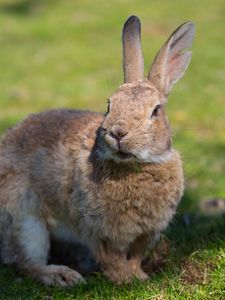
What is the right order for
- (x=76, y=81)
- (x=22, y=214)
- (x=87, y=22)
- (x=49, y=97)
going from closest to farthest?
(x=22, y=214) → (x=49, y=97) → (x=76, y=81) → (x=87, y=22)

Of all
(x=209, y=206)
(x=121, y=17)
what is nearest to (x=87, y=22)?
(x=121, y=17)

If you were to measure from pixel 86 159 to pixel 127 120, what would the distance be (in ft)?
1.92

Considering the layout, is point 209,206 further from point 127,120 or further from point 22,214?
point 127,120

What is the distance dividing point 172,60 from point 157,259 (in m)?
1.37

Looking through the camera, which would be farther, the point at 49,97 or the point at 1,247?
the point at 49,97

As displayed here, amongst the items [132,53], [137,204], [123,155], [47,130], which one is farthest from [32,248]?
[132,53]

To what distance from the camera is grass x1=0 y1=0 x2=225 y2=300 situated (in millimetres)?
4410

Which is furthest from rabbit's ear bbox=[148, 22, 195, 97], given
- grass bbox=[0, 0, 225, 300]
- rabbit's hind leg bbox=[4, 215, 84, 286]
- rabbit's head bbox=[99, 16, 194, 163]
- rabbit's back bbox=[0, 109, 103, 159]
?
rabbit's hind leg bbox=[4, 215, 84, 286]

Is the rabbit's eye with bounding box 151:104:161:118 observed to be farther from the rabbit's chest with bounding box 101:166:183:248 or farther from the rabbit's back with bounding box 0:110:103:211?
the rabbit's back with bounding box 0:110:103:211

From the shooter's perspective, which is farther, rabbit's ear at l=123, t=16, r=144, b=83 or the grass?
rabbit's ear at l=123, t=16, r=144, b=83

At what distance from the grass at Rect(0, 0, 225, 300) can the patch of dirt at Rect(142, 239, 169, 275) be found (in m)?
0.02

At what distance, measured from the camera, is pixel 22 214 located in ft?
15.8

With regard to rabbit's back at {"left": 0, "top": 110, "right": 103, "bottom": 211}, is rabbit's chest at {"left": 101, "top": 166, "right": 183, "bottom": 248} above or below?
below

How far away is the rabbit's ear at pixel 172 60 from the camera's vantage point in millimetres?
4496
